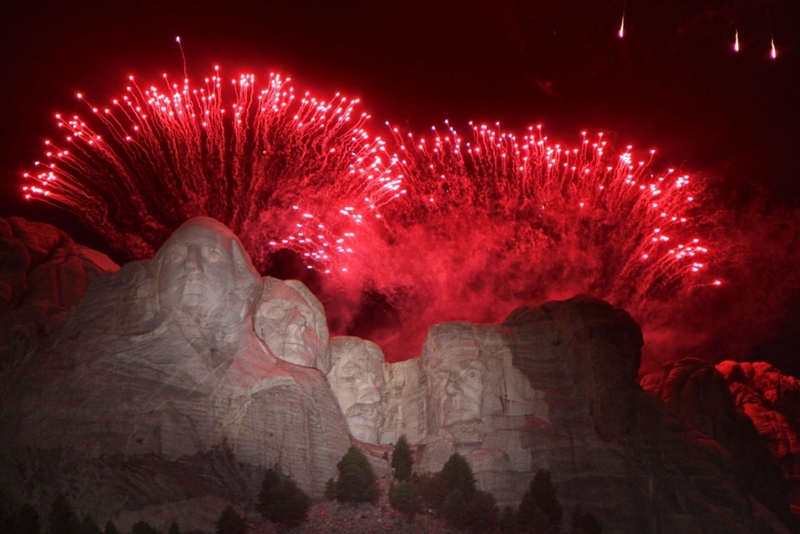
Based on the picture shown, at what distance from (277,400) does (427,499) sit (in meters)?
7.17

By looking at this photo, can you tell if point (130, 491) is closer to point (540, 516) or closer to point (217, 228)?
point (217, 228)

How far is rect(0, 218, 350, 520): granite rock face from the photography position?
89.4ft

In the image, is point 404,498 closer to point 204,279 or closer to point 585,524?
point 585,524

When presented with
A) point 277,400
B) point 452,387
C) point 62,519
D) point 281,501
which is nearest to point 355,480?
point 281,501

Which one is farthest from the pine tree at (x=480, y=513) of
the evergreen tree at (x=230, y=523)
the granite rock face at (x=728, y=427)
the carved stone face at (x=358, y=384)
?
the granite rock face at (x=728, y=427)

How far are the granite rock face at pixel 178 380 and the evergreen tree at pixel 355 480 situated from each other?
0.74 meters

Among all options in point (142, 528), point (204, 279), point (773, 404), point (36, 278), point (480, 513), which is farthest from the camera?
point (773, 404)

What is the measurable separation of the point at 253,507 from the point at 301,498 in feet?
5.73

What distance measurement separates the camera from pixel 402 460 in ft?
111

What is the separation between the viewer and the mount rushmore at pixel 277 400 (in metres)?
27.1

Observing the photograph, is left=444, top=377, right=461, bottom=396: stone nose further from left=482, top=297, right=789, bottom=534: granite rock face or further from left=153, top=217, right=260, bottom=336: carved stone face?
left=153, top=217, right=260, bottom=336: carved stone face

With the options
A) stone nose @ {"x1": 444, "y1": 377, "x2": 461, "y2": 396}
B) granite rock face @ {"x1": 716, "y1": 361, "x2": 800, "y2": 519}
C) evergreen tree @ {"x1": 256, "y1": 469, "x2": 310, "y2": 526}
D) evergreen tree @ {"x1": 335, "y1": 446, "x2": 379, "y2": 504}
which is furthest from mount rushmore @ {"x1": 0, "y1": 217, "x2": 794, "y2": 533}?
granite rock face @ {"x1": 716, "y1": 361, "x2": 800, "y2": 519}

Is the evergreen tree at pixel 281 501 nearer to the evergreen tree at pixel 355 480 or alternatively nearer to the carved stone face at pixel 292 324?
the evergreen tree at pixel 355 480

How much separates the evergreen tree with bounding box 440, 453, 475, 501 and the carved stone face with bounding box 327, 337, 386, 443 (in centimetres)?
495
